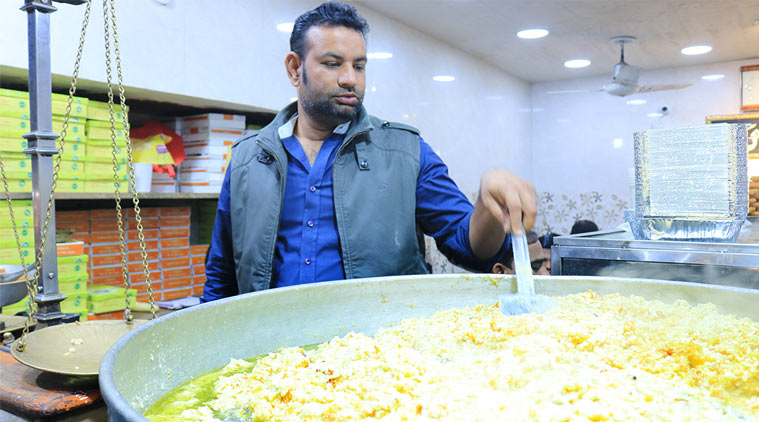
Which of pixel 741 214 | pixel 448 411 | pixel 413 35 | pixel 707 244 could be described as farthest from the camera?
pixel 413 35

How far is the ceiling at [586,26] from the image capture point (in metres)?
3.81

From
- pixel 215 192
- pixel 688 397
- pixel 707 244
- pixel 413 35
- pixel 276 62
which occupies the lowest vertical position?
pixel 688 397

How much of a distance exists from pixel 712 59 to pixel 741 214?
5.19 m

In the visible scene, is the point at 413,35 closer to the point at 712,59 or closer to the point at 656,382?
the point at 712,59

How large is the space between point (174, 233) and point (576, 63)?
4583mm

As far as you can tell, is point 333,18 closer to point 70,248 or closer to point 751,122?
point 70,248

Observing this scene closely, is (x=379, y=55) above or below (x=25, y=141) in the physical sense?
above

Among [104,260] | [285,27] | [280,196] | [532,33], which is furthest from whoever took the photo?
[532,33]

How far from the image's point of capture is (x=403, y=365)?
0.73 m

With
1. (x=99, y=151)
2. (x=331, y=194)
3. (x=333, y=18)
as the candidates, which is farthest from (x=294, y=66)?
(x=99, y=151)

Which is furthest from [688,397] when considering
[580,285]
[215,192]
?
[215,192]

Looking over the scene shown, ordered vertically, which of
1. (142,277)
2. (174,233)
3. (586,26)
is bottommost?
(142,277)

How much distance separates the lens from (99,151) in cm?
237

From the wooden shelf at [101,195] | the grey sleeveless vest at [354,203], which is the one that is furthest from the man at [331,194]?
the wooden shelf at [101,195]
